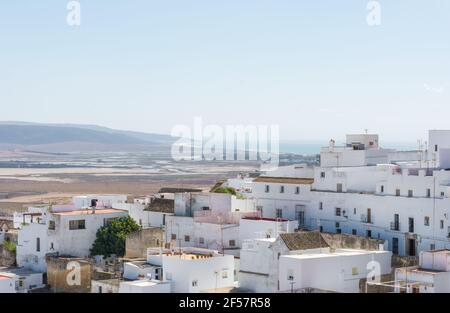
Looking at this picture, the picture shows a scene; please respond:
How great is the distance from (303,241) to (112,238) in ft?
22.9

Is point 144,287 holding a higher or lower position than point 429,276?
lower

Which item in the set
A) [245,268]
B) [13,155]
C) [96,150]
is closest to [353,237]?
[245,268]

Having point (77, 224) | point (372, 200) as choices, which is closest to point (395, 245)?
point (372, 200)

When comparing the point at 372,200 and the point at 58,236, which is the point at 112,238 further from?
the point at 372,200

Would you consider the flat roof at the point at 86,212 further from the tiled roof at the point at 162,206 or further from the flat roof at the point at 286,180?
the flat roof at the point at 286,180

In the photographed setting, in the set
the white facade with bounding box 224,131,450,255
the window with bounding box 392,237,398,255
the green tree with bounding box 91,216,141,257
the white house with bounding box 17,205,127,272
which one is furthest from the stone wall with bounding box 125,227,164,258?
the window with bounding box 392,237,398,255

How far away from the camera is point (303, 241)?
67.7ft

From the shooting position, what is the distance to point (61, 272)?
76.0 feet

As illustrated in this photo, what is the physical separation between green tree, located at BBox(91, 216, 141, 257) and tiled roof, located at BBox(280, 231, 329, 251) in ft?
21.0

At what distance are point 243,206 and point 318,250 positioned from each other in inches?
236

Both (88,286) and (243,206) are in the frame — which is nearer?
(88,286)

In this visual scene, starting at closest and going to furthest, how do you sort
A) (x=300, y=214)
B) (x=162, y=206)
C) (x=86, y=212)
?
1. (x=300, y=214)
2. (x=86, y=212)
3. (x=162, y=206)
